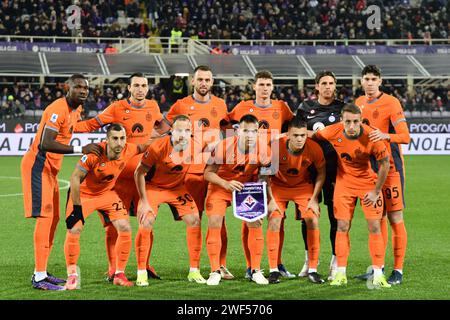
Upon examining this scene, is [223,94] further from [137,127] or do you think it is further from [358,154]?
[358,154]

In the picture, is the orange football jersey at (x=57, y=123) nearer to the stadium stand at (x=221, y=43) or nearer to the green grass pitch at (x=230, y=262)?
the green grass pitch at (x=230, y=262)

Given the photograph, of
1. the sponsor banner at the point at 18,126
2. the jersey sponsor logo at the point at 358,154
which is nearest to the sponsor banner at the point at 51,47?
the sponsor banner at the point at 18,126

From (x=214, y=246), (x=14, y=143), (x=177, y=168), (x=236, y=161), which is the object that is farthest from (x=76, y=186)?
(x=14, y=143)

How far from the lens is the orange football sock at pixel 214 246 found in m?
8.71

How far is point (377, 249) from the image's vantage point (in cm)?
852

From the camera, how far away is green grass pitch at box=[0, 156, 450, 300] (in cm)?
808

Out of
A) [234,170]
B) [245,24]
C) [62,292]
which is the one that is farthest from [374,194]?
[245,24]

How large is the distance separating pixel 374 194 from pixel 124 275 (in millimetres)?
2737

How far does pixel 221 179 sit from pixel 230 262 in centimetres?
188

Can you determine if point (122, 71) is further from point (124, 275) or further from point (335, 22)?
point (124, 275)

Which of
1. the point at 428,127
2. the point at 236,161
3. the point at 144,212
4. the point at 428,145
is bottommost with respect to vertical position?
the point at 428,145

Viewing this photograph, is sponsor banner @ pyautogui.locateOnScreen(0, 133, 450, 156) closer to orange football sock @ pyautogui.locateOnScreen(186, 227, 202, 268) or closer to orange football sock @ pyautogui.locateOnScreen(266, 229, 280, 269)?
orange football sock @ pyautogui.locateOnScreen(186, 227, 202, 268)

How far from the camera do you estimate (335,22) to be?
44.3 metres

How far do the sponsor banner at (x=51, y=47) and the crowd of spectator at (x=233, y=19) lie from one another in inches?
50.3
